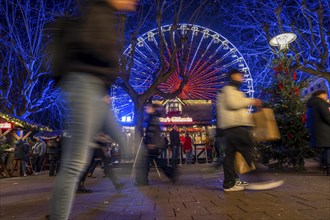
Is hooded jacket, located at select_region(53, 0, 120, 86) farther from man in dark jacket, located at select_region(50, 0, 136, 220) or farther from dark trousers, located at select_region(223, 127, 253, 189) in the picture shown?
dark trousers, located at select_region(223, 127, 253, 189)

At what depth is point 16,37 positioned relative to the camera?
2041cm

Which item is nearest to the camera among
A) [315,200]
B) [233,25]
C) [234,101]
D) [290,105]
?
[315,200]

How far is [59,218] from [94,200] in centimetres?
369

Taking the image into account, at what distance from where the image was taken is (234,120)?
15.8ft

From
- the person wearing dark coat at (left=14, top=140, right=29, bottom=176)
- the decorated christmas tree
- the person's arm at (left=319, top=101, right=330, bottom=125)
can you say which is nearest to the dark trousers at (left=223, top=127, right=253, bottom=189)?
the person's arm at (left=319, top=101, right=330, bottom=125)

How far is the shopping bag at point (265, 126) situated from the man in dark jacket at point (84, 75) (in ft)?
9.75

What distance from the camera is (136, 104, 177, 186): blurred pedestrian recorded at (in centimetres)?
670

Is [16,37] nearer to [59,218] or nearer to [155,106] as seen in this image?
[155,106]

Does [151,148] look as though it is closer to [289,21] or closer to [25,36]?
[289,21]

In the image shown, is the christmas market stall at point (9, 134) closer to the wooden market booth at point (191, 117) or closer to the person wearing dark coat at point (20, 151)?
the person wearing dark coat at point (20, 151)

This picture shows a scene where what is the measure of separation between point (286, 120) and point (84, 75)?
8.03 m

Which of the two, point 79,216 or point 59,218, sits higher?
point 59,218

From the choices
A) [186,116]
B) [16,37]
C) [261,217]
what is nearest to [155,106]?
[261,217]

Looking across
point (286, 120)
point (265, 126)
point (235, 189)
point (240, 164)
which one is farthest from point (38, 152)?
point (265, 126)
